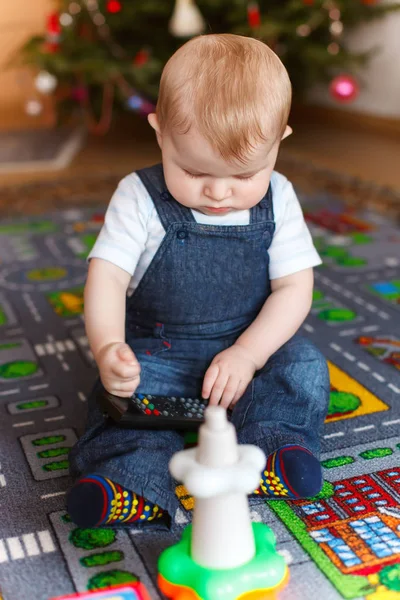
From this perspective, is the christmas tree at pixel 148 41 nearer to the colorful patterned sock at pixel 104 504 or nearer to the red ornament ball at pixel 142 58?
the red ornament ball at pixel 142 58

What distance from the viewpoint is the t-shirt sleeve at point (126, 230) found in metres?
0.80

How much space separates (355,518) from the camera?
68 centimetres

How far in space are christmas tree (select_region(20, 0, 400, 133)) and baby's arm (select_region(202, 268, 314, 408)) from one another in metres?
1.32

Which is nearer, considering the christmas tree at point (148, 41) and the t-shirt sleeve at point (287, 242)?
the t-shirt sleeve at point (287, 242)

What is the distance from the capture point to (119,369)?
69 cm

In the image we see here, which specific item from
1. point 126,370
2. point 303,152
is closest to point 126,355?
point 126,370

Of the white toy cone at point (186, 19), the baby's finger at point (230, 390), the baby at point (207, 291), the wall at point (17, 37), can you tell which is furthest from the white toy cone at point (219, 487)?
the wall at point (17, 37)

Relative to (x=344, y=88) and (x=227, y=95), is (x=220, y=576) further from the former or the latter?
(x=344, y=88)

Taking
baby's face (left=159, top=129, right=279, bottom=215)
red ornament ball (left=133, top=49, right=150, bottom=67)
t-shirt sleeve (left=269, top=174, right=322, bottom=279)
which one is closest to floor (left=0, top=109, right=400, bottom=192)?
red ornament ball (left=133, top=49, right=150, bottom=67)

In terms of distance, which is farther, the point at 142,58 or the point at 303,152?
the point at 303,152

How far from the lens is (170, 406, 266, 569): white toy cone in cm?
52

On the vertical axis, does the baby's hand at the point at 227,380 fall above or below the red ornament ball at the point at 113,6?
below

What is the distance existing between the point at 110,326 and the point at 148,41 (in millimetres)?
1737

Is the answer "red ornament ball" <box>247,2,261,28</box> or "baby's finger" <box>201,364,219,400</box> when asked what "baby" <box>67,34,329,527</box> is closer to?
"baby's finger" <box>201,364,219,400</box>
